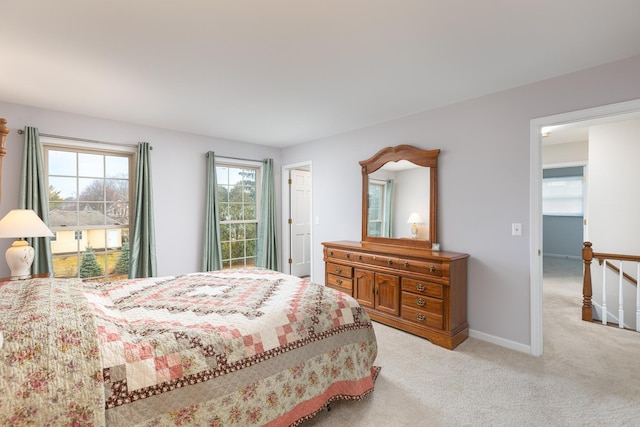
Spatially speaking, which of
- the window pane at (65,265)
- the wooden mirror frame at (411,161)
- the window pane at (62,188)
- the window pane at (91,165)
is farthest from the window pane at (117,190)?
the wooden mirror frame at (411,161)

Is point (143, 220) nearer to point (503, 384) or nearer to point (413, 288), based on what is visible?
point (413, 288)

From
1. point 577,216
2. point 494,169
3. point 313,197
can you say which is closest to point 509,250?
point 494,169

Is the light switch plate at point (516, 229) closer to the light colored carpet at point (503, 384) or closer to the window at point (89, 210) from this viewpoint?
the light colored carpet at point (503, 384)

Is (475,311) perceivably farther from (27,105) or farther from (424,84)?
(27,105)

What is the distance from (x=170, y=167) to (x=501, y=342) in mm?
4482

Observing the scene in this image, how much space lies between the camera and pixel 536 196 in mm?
2732

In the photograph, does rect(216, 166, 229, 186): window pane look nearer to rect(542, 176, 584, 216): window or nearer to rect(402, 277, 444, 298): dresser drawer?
rect(402, 277, 444, 298): dresser drawer

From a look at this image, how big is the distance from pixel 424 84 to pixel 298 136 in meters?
2.31

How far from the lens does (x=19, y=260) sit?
2553 millimetres

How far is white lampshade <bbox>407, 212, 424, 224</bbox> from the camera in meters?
3.55

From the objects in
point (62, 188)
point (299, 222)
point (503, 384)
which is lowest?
point (503, 384)

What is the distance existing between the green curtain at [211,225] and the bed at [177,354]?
2.15 metres

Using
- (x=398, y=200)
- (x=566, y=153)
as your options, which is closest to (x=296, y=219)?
(x=398, y=200)

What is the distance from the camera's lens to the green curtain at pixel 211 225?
14.7 feet
